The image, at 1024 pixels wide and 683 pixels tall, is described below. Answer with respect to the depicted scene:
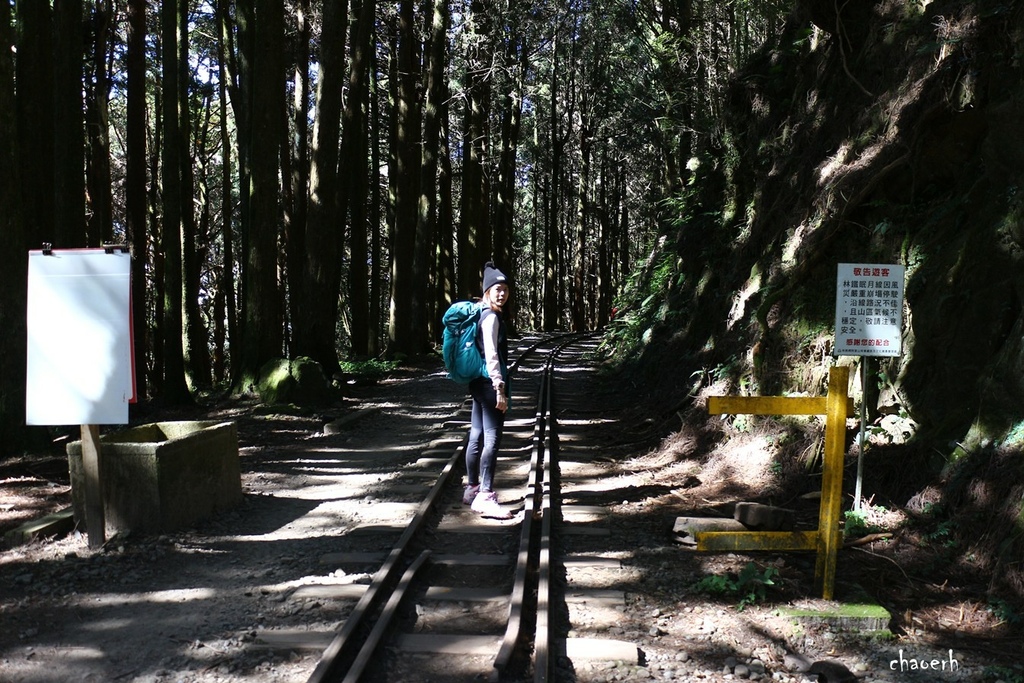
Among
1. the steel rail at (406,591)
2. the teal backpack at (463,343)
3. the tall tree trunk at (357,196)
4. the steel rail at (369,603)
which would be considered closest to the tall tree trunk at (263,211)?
the tall tree trunk at (357,196)

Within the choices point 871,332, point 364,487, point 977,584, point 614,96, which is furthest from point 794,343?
point 614,96

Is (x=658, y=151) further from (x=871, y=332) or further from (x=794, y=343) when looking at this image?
(x=871, y=332)

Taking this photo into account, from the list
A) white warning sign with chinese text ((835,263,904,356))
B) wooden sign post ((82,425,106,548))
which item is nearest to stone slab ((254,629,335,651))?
wooden sign post ((82,425,106,548))

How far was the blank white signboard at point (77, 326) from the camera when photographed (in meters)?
6.62

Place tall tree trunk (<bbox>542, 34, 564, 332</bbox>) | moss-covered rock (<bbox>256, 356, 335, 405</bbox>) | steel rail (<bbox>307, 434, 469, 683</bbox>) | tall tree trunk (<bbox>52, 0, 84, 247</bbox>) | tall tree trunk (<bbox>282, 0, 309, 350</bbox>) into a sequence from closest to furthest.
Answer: steel rail (<bbox>307, 434, 469, 683</bbox>) < tall tree trunk (<bbox>52, 0, 84, 247</bbox>) < moss-covered rock (<bbox>256, 356, 335, 405</bbox>) < tall tree trunk (<bbox>282, 0, 309, 350</bbox>) < tall tree trunk (<bbox>542, 34, 564, 332</bbox>)

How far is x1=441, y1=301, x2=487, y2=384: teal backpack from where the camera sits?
7.60 metres

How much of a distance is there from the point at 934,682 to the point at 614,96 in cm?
3835

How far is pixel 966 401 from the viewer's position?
7.09 m

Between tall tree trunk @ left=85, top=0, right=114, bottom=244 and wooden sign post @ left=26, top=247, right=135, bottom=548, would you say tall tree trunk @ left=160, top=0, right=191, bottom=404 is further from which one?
wooden sign post @ left=26, top=247, right=135, bottom=548

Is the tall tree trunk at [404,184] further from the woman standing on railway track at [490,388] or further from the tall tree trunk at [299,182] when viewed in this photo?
the woman standing on railway track at [490,388]

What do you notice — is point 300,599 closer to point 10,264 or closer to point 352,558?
point 352,558

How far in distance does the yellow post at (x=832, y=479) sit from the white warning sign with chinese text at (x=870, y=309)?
146cm

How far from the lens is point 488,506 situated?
7680 mm

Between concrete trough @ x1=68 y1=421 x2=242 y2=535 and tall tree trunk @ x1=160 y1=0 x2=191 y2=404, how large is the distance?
9.05 metres
